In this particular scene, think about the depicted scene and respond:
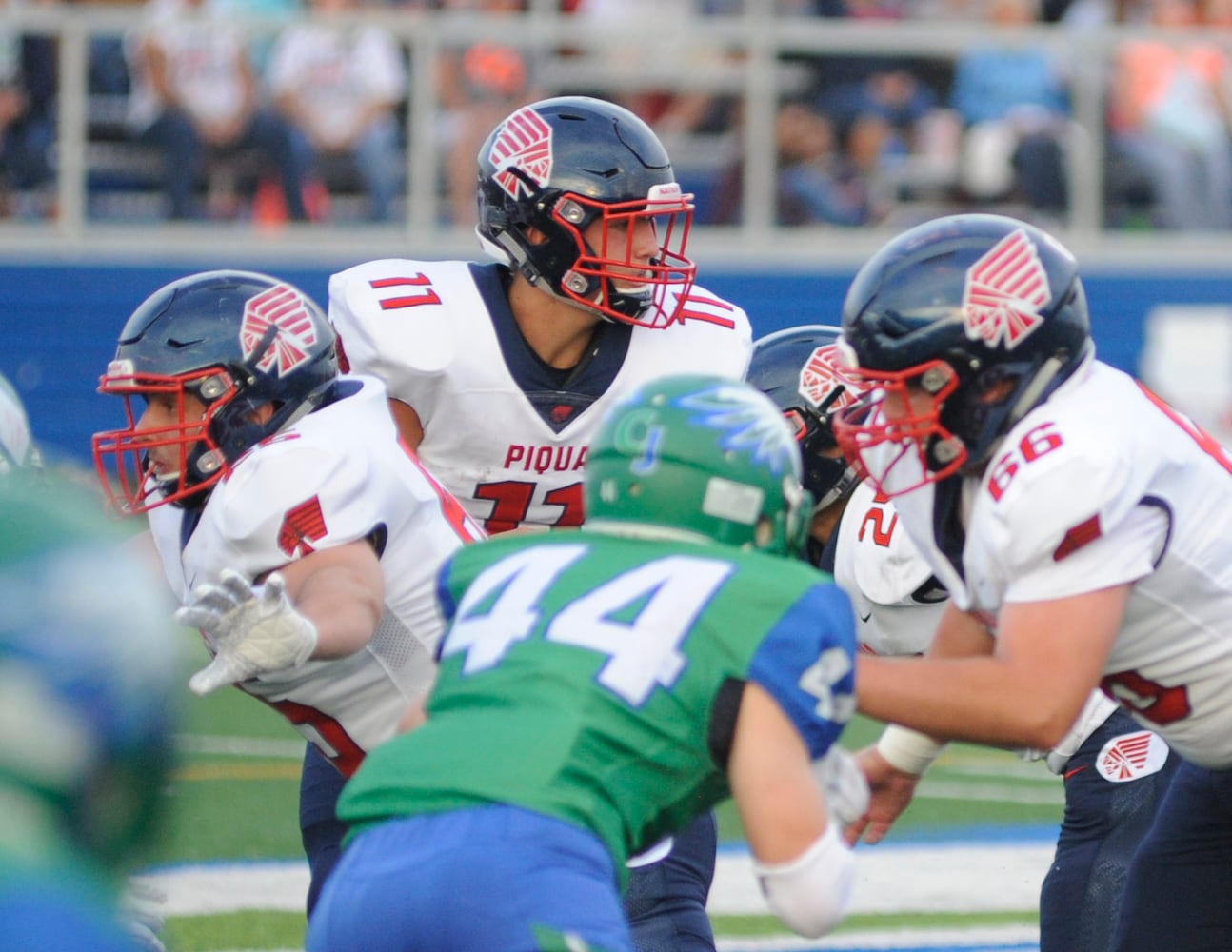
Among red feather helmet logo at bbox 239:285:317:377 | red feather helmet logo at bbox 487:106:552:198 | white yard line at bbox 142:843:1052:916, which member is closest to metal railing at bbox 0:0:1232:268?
white yard line at bbox 142:843:1052:916

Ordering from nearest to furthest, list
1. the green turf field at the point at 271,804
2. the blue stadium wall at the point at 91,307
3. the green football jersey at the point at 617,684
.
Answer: the green football jersey at the point at 617,684 < the green turf field at the point at 271,804 < the blue stadium wall at the point at 91,307

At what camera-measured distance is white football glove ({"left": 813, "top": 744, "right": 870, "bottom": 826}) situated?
2.54 m

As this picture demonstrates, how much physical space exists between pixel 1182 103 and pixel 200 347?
8620mm

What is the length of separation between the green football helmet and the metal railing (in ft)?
26.1

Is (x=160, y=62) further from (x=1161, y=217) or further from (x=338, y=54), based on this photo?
(x=1161, y=217)

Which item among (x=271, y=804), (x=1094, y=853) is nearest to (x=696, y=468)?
(x=1094, y=853)

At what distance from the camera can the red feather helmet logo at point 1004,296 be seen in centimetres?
302

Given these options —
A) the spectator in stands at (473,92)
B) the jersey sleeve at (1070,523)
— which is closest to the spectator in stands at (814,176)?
the spectator in stands at (473,92)

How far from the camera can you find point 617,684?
238cm

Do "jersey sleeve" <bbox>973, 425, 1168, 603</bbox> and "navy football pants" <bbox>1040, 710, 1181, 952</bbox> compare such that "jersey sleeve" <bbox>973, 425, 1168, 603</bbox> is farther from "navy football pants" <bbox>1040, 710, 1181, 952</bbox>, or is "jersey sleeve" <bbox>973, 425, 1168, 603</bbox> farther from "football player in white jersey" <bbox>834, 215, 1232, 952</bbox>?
"navy football pants" <bbox>1040, 710, 1181, 952</bbox>

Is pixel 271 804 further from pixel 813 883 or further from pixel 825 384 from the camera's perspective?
pixel 813 883

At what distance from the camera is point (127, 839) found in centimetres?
138

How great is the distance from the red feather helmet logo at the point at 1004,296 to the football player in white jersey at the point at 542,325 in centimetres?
114

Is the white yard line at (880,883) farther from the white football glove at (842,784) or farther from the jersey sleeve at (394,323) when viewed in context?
the white football glove at (842,784)
